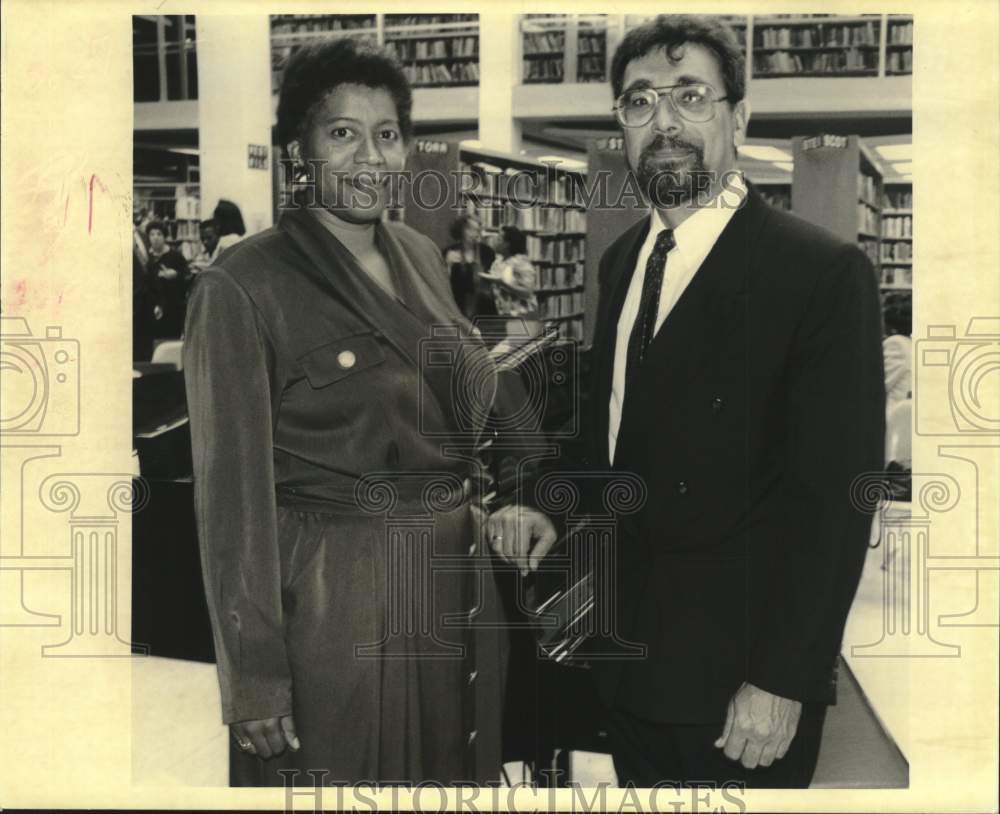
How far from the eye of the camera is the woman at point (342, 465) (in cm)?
299

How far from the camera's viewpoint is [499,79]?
10.4ft

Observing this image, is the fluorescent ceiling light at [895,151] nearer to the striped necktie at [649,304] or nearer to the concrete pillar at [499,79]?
the striped necktie at [649,304]

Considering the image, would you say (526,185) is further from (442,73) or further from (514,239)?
(442,73)

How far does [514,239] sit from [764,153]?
66cm

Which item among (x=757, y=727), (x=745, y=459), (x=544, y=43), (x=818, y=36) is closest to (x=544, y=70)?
(x=544, y=43)

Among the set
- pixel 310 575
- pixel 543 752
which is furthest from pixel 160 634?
pixel 543 752

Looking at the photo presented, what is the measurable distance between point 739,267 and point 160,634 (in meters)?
1.77

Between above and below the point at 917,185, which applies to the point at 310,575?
below

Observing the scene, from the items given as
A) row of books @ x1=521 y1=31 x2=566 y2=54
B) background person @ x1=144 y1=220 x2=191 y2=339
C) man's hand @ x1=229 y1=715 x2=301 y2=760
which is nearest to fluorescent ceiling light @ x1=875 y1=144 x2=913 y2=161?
row of books @ x1=521 y1=31 x2=566 y2=54

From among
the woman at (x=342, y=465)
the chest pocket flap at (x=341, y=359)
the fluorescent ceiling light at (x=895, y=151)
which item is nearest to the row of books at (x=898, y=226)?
the fluorescent ceiling light at (x=895, y=151)

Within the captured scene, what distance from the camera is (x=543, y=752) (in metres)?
3.20

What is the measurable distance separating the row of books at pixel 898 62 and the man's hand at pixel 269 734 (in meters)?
2.25

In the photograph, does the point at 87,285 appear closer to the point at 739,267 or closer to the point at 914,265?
the point at 739,267

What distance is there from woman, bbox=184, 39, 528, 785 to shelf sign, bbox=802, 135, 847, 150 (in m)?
0.96
